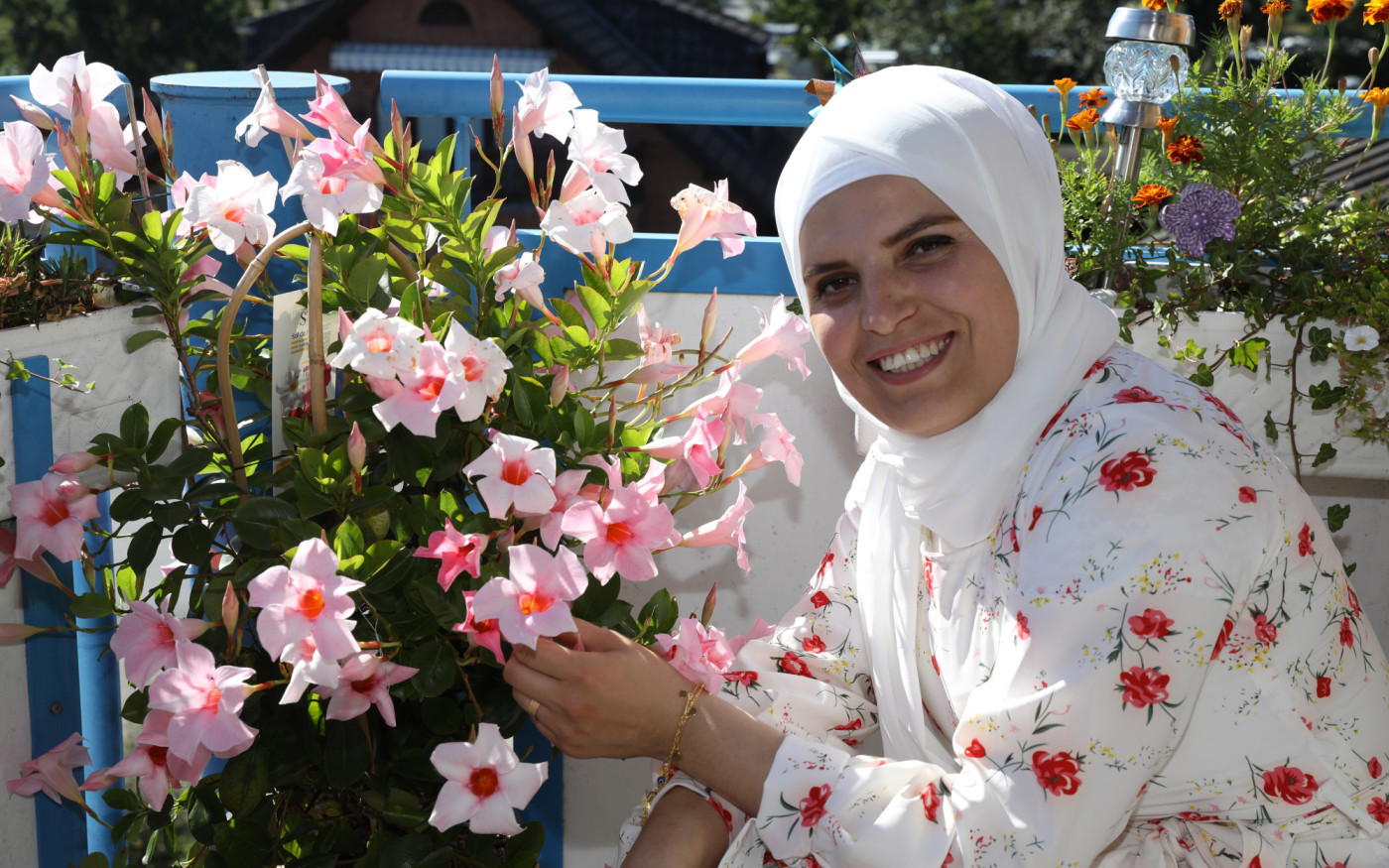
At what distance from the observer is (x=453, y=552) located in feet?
4.20

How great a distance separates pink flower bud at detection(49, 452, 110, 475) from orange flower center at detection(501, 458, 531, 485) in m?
0.52

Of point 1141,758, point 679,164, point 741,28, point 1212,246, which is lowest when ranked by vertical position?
point 679,164

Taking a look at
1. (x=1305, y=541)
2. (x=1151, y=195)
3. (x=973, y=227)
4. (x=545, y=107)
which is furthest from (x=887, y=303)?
(x=1151, y=195)

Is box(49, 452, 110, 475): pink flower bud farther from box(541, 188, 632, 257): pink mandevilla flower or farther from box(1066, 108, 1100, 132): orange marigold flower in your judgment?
box(1066, 108, 1100, 132): orange marigold flower

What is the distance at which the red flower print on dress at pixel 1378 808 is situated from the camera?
1.58 m

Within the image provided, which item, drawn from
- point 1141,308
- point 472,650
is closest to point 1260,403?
point 1141,308

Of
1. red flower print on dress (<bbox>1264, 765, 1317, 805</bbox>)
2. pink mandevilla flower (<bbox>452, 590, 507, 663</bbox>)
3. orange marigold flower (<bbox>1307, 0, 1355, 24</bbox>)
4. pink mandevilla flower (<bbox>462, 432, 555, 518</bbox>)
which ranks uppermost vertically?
orange marigold flower (<bbox>1307, 0, 1355, 24</bbox>)

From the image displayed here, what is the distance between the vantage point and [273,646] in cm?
119

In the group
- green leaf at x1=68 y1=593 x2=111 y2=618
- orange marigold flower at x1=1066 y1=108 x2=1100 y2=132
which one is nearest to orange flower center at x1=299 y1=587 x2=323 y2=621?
green leaf at x1=68 y1=593 x2=111 y2=618

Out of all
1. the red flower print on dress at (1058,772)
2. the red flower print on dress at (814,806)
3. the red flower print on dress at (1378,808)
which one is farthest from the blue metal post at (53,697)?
the red flower print on dress at (1378,808)

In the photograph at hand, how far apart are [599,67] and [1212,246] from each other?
1038 inches

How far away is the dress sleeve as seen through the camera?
142 centimetres

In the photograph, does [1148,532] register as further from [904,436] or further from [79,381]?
[79,381]

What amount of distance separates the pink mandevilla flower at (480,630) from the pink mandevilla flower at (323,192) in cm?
45
